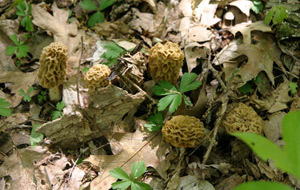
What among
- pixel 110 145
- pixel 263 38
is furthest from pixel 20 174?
pixel 263 38

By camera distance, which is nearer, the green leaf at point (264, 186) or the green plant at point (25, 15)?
the green leaf at point (264, 186)

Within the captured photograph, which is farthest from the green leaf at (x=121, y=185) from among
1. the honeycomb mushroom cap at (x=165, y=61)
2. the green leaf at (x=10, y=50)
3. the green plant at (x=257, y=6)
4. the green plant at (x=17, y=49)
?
the green plant at (x=257, y=6)

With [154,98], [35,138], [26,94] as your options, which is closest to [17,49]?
[26,94]

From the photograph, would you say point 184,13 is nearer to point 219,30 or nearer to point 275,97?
point 219,30

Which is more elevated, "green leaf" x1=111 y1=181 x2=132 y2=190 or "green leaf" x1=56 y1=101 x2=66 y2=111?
"green leaf" x1=56 y1=101 x2=66 y2=111

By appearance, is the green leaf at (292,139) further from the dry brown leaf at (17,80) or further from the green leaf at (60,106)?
the dry brown leaf at (17,80)

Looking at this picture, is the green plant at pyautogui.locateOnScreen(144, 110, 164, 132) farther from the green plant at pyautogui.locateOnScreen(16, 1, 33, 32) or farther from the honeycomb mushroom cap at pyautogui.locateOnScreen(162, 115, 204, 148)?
the green plant at pyautogui.locateOnScreen(16, 1, 33, 32)

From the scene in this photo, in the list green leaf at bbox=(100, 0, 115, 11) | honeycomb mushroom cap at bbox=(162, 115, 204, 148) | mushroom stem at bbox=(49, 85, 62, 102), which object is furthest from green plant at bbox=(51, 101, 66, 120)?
green leaf at bbox=(100, 0, 115, 11)
